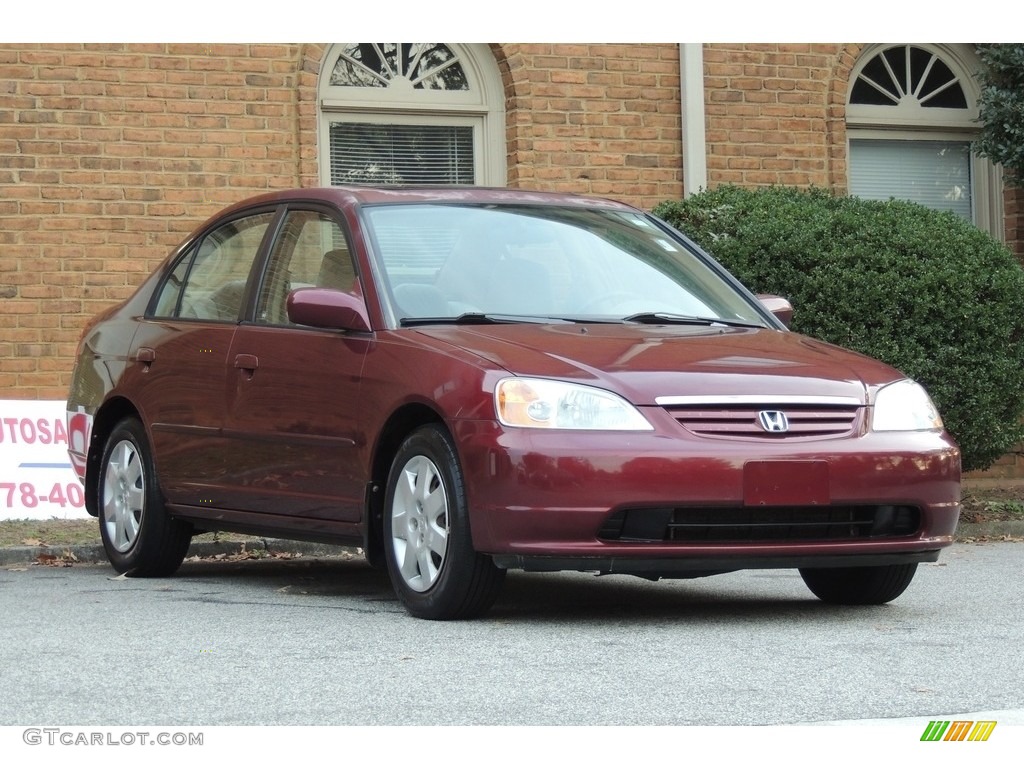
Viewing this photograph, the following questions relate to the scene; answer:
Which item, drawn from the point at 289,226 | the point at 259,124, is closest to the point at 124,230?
the point at 259,124

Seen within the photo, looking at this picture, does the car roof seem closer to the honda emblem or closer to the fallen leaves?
the honda emblem

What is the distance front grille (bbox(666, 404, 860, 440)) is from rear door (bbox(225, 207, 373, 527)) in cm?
134

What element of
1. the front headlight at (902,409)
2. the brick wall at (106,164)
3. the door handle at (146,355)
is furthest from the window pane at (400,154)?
the front headlight at (902,409)

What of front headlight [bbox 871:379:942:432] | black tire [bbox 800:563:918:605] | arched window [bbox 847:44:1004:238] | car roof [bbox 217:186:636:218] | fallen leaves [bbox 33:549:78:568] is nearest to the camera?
front headlight [bbox 871:379:942:432]

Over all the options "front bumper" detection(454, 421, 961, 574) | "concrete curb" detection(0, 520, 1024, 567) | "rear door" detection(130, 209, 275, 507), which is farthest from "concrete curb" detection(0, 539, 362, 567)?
"front bumper" detection(454, 421, 961, 574)

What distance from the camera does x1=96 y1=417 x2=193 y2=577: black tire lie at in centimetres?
859

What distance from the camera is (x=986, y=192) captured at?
15.7 m

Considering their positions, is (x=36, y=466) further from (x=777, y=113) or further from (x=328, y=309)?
(x=777, y=113)

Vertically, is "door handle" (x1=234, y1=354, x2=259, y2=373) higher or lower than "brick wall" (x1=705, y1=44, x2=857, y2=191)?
lower

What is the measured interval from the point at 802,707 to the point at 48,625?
3179 millimetres

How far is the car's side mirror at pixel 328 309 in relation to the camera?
7191mm

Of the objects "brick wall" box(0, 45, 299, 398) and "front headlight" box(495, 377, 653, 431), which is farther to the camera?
"brick wall" box(0, 45, 299, 398)

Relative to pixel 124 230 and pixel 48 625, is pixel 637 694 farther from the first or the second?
pixel 124 230

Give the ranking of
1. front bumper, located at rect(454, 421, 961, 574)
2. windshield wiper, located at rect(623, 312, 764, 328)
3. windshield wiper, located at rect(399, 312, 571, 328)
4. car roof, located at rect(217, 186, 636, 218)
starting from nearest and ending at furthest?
front bumper, located at rect(454, 421, 961, 574)
windshield wiper, located at rect(399, 312, 571, 328)
windshield wiper, located at rect(623, 312, 764, 328)
car roof, located at rect(217, 186, 636, 218)
